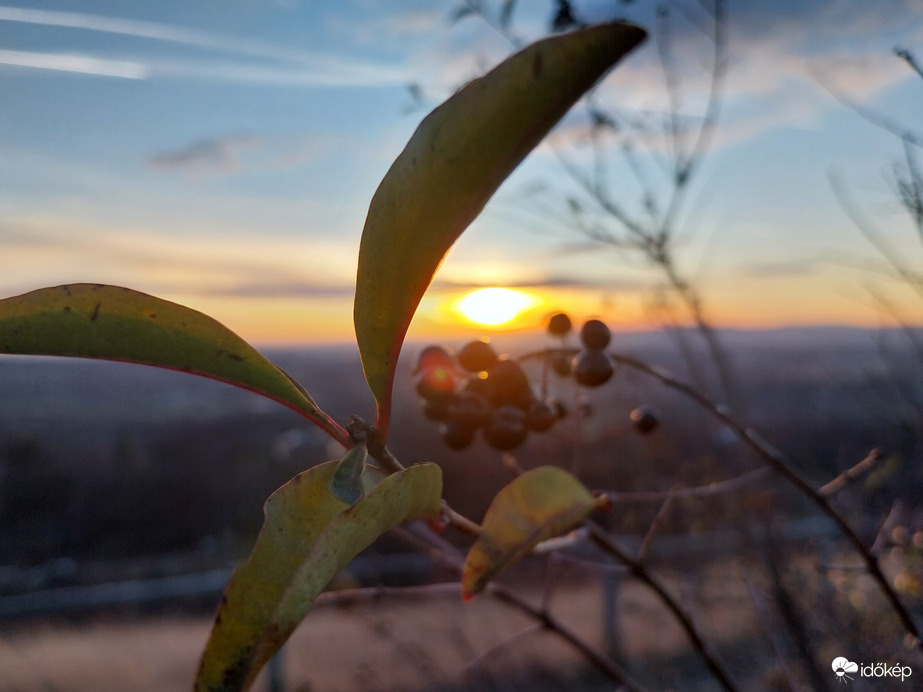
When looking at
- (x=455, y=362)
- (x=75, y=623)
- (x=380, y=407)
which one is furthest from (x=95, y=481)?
(x=380, y=407)

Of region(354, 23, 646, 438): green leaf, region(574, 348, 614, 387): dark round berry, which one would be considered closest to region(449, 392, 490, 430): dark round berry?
region(574, 348, 614, 387): dark round berry

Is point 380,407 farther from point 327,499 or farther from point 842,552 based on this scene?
point 842,552

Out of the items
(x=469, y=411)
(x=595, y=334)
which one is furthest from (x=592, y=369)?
(x=469, y=411)

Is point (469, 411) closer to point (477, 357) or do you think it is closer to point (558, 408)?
point (477, 357)

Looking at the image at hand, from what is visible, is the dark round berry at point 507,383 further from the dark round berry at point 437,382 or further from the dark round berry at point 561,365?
the dark round berry at point 561,365

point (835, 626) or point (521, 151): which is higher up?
point (521, 151)
